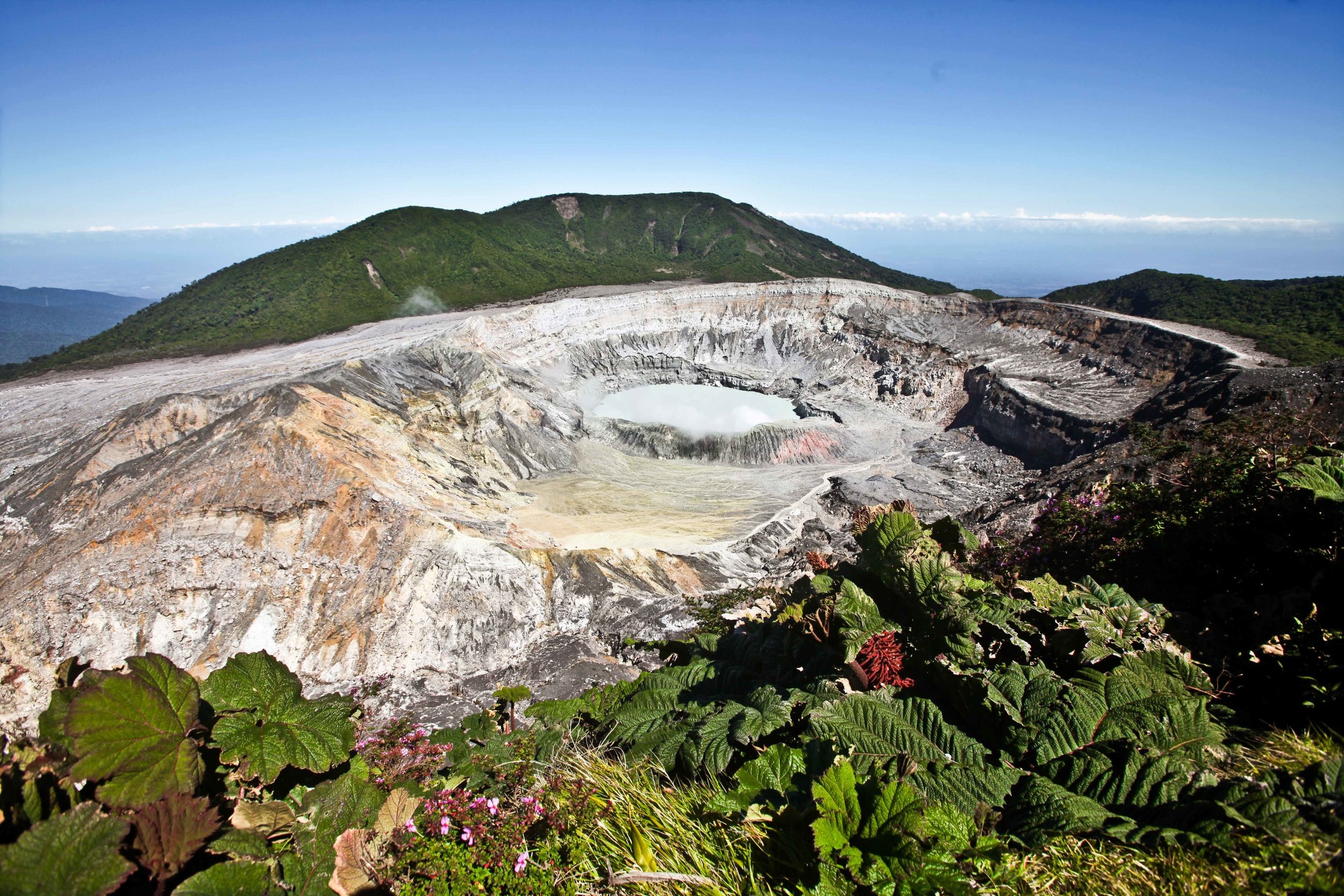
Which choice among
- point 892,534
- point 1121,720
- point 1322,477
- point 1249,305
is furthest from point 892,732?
point 1249,305

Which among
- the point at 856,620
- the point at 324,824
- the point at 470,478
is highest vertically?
the point at 856,620

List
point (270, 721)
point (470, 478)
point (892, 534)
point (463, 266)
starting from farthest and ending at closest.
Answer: point (463, 266) → point (470, 478) → point (892, 534) → point (270, 721)

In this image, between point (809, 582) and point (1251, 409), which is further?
point (1251, 409)

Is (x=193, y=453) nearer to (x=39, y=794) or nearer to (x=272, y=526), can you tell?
(x=272, y=526)

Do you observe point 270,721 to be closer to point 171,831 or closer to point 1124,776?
point 171,831

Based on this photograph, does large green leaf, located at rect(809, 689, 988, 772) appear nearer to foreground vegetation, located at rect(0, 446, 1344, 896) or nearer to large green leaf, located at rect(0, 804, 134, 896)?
foreground vegetation, located at rect(0, 446, 1344, 896)

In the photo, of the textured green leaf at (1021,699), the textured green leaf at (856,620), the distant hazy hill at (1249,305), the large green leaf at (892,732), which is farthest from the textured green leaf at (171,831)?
the distant hazy hill at (1249,305)

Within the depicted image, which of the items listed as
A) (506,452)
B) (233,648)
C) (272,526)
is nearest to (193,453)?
(272,526)
